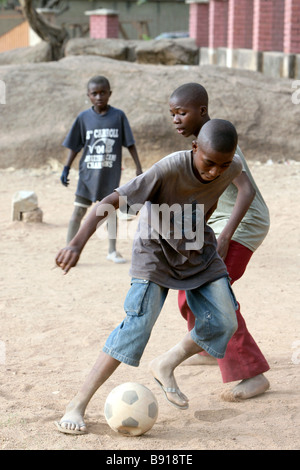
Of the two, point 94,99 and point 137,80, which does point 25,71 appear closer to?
point 137,80

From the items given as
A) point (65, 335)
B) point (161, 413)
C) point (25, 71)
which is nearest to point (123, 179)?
point (25, 71)

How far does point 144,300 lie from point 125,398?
457 millimetres

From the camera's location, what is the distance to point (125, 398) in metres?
3.19

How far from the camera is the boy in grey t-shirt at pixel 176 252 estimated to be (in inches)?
120

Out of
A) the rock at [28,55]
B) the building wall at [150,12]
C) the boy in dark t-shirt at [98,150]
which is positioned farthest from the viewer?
the building wall at [150,12]

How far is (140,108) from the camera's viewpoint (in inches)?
450

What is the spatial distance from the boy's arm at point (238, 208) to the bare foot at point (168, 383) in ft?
2.09

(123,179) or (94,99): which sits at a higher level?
(94,99)

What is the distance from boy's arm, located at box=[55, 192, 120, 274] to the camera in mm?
2943

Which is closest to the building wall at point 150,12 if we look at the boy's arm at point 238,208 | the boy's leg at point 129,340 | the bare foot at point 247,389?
the boy's arm at point 238,208

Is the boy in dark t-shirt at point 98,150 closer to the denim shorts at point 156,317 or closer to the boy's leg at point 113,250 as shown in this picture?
the boy's leg at point 113,250

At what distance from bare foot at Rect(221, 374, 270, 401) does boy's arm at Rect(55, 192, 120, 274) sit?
123cm

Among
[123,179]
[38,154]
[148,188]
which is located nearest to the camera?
[148,188]

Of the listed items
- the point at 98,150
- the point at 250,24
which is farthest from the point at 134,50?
the point at 98,150
